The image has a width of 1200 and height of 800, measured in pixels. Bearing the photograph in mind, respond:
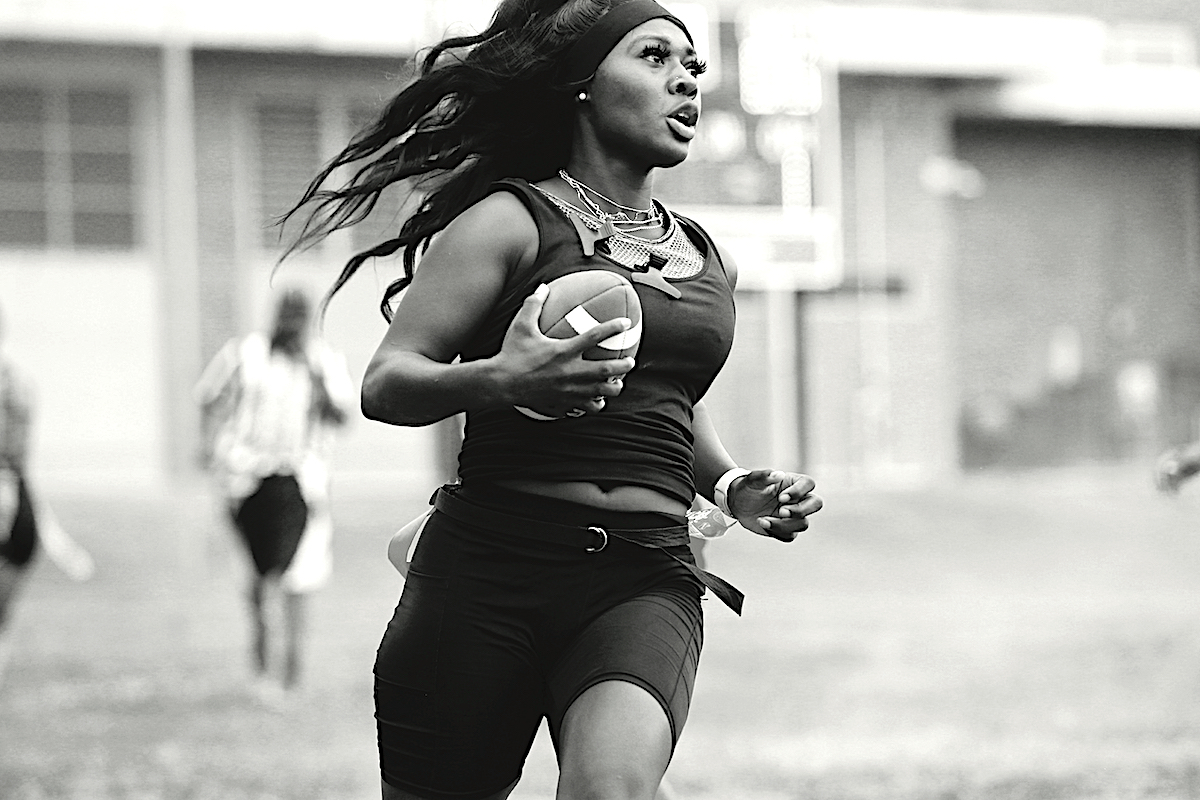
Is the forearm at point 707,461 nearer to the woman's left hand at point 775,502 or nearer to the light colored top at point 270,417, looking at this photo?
the woman's left hand at point 775,502

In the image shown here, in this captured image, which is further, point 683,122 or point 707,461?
point 707,461

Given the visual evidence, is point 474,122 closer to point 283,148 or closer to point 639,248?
point 639,248

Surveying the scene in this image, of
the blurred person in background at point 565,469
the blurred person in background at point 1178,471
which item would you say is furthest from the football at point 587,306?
the blurred person in background at point 1178,471

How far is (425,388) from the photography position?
285 centimetres

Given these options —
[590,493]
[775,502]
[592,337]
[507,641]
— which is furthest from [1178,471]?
[592,337]

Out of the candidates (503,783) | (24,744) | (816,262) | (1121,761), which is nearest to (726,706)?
(1121,761)

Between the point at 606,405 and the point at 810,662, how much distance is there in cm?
810

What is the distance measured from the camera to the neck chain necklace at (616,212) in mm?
3172

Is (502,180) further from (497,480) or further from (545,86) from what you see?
(497,480)

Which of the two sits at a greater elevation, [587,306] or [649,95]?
[649,95]

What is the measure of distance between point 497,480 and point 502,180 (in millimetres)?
497

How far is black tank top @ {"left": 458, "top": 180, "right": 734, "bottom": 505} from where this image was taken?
3.03 metres

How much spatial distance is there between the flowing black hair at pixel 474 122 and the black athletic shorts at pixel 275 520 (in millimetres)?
5893

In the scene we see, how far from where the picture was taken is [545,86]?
324cm
